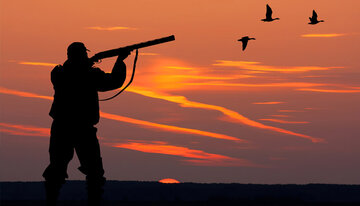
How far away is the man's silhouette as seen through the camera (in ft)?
55.5

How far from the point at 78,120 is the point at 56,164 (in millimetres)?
954

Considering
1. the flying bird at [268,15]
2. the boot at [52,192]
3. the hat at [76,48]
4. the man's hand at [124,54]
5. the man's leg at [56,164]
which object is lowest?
the boot at [52,192]

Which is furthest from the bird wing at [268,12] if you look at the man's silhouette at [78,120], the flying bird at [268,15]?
the man's silhouette at [78,120]

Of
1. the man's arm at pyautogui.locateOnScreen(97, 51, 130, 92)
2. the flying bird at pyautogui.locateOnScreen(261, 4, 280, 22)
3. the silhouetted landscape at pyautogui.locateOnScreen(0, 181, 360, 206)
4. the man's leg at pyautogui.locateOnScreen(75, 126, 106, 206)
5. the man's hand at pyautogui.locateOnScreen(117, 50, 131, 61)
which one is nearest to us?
the man's leg at pyautogui.locateOnScreen(75, 126, 106, 206)

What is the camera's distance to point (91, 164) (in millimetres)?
16859

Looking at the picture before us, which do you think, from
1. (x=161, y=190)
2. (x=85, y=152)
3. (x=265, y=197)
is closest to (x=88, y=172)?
(x=85, y=152)

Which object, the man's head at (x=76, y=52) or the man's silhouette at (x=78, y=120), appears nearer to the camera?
the man's silhouette at (x=78, y=120)

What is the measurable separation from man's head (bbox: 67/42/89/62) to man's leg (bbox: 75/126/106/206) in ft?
4.66

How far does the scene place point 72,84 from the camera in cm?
1717

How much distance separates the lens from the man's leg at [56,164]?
666 inches

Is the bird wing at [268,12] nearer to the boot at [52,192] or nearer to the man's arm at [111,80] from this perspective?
the man's arm at [111,80]

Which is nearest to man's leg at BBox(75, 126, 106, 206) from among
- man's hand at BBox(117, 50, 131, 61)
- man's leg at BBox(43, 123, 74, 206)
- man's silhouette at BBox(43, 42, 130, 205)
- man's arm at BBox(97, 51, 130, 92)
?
man's silhouette at BBox(43, 42, 130, 205)

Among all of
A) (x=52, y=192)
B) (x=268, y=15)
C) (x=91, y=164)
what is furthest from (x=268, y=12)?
(x=52, y=192)

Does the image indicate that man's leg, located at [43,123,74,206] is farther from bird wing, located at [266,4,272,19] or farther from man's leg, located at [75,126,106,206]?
bird wing, located at [266,4,272,19]
